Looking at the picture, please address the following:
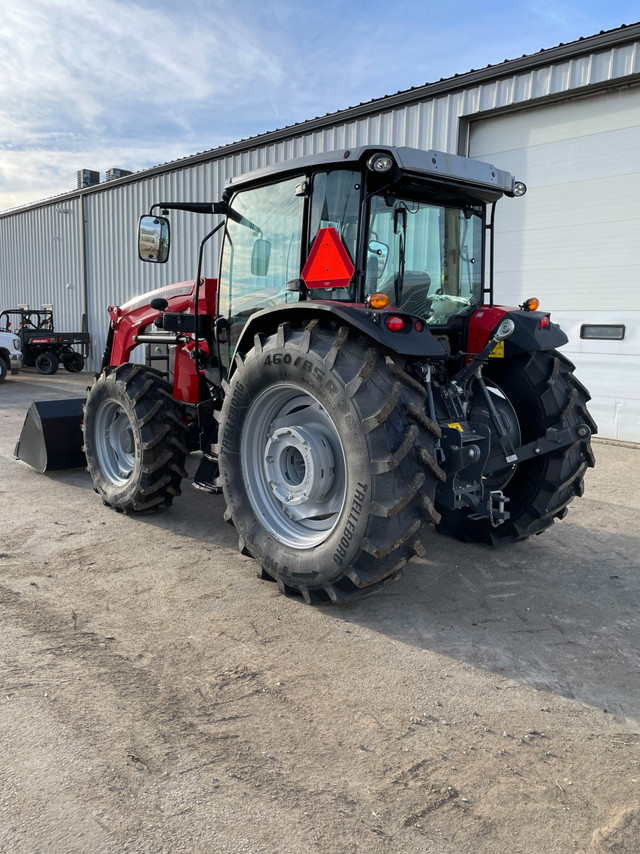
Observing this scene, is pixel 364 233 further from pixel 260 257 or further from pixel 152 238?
pixel 152 238

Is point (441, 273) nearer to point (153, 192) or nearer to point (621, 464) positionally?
point (621, 464)

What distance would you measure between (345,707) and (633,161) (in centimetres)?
775

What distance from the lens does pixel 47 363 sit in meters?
18.6

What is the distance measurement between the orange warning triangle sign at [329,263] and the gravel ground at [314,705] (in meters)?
1.79

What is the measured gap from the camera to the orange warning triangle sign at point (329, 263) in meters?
3.72

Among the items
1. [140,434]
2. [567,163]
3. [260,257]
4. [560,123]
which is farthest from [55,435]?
[560,123]

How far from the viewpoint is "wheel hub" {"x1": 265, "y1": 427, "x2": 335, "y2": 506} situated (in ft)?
11.8

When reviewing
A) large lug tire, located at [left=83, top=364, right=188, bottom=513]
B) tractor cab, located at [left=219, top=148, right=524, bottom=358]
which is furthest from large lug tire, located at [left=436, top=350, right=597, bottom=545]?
large lug tire, located at [left=83, top=364, right=188, bottom=513]

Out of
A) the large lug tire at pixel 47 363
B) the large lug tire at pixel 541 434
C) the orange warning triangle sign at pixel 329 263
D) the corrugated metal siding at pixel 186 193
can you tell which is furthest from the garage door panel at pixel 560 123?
the large lug tire at pixel 47 363

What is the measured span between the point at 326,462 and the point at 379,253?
123 cm

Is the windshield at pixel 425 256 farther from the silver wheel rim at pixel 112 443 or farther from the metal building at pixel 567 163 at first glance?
the metal building at pixel 567 163

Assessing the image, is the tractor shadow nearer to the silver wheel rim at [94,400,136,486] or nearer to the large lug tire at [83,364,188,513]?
the large lug tire at [83,364,188,513]

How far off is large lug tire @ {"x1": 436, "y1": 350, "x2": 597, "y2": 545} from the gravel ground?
0.31 meters

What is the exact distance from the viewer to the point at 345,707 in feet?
8.96
